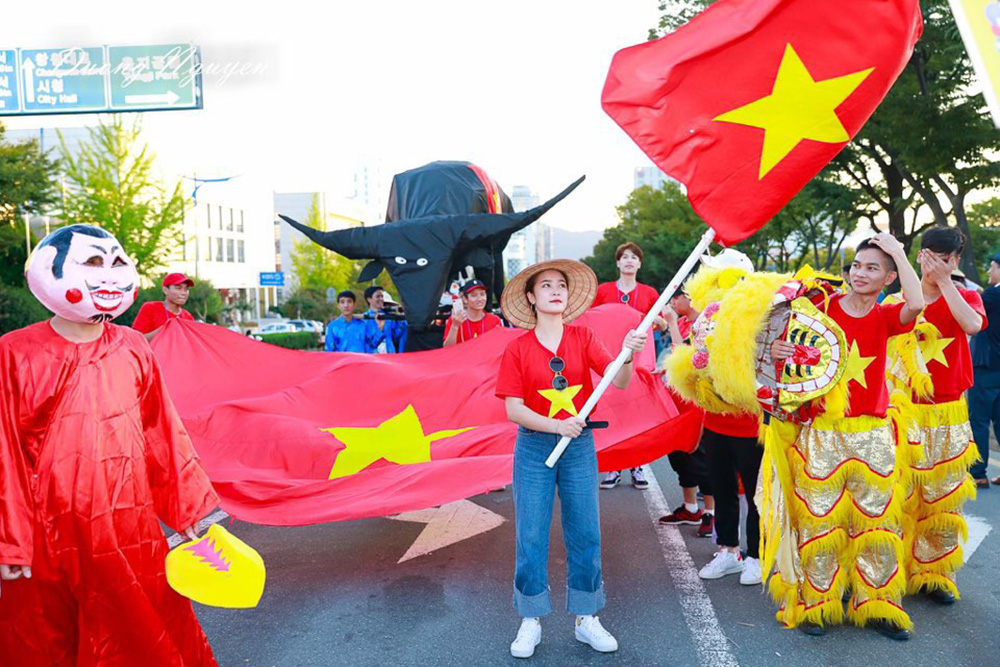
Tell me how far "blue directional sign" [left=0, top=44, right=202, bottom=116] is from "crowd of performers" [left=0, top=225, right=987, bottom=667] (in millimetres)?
16051

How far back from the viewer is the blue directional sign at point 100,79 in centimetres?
1819

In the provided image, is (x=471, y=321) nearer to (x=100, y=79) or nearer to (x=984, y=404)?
(x=984, y=404)

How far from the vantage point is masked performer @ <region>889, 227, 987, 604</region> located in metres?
4.05

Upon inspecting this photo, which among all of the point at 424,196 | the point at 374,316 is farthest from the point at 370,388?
the point at 424,196

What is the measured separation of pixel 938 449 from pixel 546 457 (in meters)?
2.30

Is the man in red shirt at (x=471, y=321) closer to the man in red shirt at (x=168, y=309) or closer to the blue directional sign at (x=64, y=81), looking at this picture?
the man in red shirt at (x=168, y=309)

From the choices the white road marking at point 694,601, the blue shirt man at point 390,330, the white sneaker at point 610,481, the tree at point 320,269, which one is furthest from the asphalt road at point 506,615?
the tree at point 320,269

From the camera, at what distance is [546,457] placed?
370 cm

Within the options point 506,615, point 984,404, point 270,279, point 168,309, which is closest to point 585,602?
point 506,615

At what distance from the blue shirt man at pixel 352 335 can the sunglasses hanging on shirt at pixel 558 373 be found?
16.3ft

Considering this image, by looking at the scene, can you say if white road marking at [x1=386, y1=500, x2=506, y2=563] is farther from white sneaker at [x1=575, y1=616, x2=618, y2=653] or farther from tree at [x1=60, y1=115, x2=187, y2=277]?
tree at [x1=60, y1=115, x2=187, y2=277]

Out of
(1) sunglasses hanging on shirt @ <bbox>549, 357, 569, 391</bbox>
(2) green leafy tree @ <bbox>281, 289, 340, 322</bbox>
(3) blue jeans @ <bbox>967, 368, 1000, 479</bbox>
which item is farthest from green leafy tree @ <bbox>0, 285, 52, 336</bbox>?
(2) green leafy tree @ <bbox>281, 289, 340, 322</bbox>

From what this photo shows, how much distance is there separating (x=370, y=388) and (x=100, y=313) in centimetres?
320

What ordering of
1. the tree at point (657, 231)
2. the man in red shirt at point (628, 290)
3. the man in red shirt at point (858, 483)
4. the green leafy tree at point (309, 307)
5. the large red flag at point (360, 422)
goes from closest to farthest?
the man in red shirt at point (858, 483), the large red flag at point (360, 422), the man in red shirt at point (628, 290), the tree at point (657, 231), the green leafy tree at point (309, 307)
